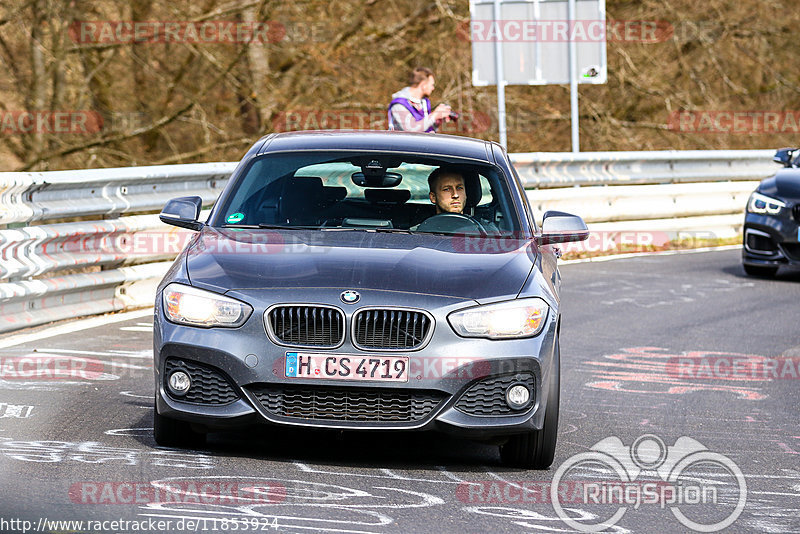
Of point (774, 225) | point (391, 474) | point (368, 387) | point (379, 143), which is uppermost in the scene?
point (379, 143)

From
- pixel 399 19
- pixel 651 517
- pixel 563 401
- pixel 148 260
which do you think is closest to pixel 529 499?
pixel 651 517

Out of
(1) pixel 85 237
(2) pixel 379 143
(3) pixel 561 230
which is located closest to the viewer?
(3) pixel 561 230

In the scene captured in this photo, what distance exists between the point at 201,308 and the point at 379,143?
1.91 meters

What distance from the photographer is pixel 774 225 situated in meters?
14.0

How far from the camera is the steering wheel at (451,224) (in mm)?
6868

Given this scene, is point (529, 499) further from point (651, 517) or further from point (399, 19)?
point (399, 19)

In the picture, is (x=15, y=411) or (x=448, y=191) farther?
(x=448, y=191)

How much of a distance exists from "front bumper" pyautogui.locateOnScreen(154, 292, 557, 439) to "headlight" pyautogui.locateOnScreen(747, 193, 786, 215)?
8762 millimetres

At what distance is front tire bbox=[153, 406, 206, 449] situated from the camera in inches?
239
